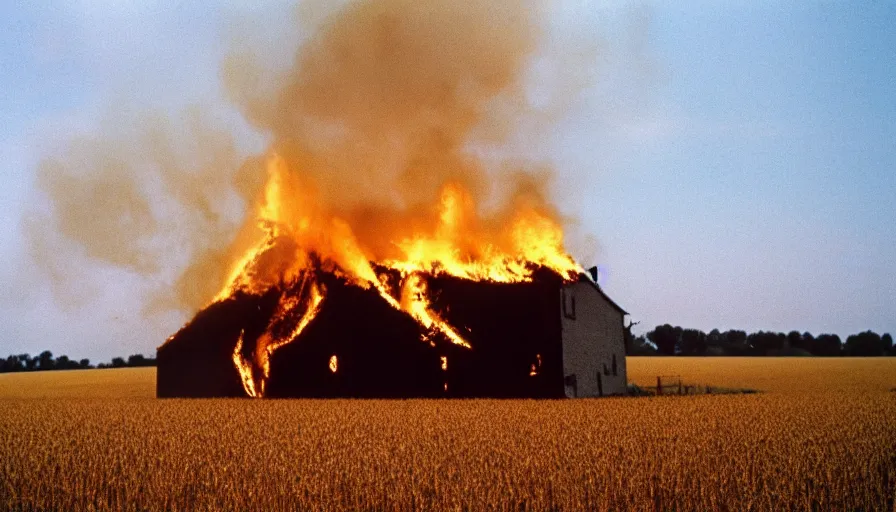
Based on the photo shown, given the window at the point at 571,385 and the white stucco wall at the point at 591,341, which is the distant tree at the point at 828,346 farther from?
the window at the point at 571,385

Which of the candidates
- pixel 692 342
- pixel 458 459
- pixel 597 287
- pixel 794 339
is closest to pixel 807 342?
pixel 794 339

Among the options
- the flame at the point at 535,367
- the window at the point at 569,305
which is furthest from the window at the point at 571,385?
the window at the point at 569,305

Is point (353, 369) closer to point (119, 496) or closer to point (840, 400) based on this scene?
point (840, 400)

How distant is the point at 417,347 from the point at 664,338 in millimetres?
109064

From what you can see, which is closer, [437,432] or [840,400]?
[437,432]

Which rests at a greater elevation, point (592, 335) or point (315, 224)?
point (315, 224)

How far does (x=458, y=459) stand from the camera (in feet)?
58.3

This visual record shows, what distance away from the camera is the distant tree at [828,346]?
13700 centimetres

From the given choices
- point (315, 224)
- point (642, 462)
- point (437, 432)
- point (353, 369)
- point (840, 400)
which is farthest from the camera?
point (315, 224)

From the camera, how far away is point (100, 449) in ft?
67.6

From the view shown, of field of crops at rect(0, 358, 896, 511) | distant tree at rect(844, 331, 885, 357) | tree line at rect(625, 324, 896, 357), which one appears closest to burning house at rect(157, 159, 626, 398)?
field of crops at rect(0, 358, 896, 511)

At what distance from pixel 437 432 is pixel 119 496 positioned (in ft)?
34.7

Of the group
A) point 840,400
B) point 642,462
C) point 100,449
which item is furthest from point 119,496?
point 840,400

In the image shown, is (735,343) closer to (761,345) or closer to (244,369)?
(761,345)
